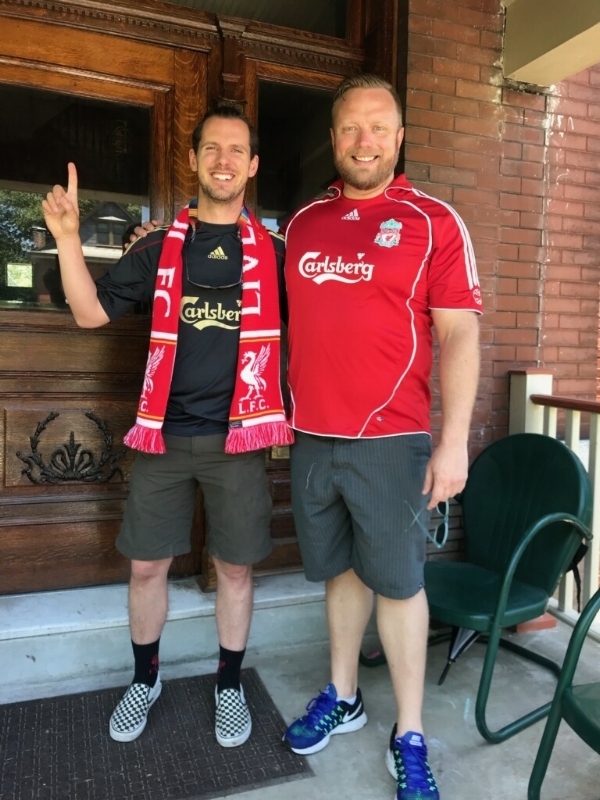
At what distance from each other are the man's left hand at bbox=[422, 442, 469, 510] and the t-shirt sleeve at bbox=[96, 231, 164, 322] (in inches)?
41.3

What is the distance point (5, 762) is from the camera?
1979 millimetres

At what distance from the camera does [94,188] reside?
104 inches

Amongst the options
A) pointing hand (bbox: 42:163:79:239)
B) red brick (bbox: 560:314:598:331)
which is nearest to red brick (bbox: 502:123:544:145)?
red brick (bbox: 560:314:598:331)

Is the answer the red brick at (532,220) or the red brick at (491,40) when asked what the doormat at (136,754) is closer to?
the red brick at (532,220)

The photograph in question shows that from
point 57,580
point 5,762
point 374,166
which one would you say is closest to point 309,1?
point 374,166

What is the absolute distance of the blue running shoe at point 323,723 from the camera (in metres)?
2.05

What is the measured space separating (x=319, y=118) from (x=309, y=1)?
1.65 feet

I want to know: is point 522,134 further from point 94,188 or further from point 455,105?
point 94,188

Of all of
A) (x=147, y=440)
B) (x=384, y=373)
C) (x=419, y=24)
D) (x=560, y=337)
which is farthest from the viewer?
(x=560, y=337)

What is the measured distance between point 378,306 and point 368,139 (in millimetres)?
507

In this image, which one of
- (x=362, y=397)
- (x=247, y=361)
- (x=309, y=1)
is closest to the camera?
(x=362, y=397)

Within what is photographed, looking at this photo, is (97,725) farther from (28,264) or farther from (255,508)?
(28,264)

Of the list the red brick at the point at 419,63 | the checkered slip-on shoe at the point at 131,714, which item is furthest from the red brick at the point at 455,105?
the checkered slip-on shoe at the point at 131,714

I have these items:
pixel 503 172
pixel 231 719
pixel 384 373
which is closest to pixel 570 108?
pixel 503 172
